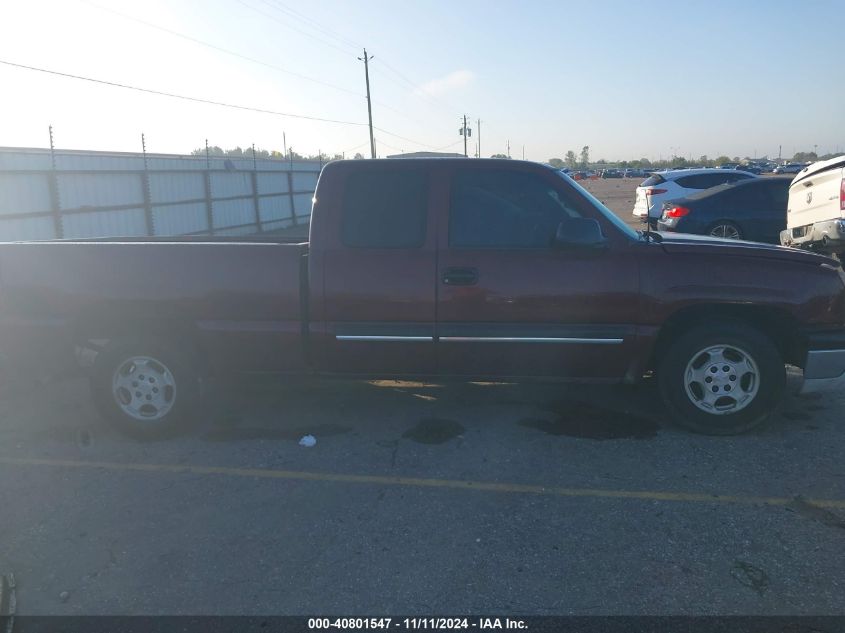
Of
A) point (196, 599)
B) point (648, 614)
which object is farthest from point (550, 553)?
point (196, 599)

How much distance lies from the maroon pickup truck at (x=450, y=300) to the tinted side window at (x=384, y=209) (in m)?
0.01

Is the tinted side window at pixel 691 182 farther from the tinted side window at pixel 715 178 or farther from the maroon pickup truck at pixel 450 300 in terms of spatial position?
the maroon pickup truck at pixel 450 300

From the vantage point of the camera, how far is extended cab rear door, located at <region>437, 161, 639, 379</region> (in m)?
4.97

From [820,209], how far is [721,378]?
648cm

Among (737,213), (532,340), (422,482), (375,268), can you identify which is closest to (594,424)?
(532,340)

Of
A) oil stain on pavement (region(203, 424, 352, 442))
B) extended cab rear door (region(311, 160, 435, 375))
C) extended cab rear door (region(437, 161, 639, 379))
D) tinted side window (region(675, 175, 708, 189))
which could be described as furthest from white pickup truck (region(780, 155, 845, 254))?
oil stain on pavement (region(203, 424, 352, 442))

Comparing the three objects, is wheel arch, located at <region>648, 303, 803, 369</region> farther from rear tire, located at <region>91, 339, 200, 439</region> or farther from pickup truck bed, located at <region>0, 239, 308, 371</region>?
rear tire, located at <region>91, 339, 200, 439</region>

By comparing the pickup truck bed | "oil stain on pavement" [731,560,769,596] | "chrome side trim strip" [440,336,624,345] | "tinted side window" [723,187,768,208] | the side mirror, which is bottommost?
"oil stain on pavement" [731,560,769,596]

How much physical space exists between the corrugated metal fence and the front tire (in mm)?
11647

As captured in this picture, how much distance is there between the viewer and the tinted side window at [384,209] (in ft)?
16.8

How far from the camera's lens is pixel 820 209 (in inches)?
399

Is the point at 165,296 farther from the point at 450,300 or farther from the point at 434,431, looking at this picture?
the point at 434,431

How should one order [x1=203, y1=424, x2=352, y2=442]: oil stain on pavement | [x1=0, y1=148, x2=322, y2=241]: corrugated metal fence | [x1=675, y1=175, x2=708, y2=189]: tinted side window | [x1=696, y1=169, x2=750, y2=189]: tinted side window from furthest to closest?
[x1=696, y1=169, x2=750, y2=189]: tinted side window < [x1=675, y1=175, x2=708, y2=189]: tinted side window < [x1=0, y1=148, x2=322, y2=241]: corrugated metal fence < [x1=203, y1=424, x2=352, y2=442]: oil stain on pavement

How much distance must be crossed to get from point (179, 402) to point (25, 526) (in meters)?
1.41
